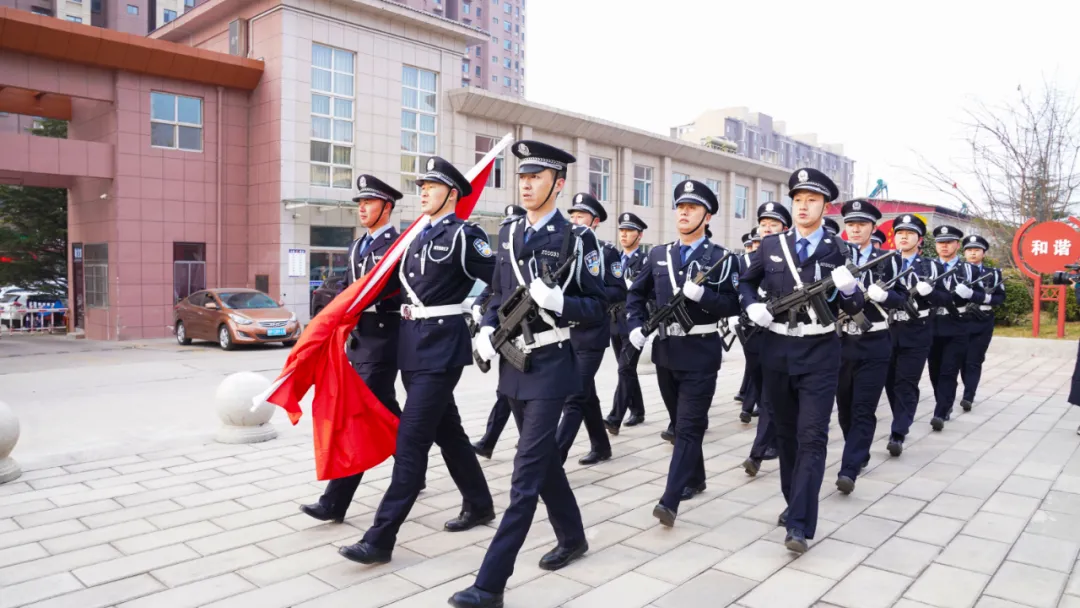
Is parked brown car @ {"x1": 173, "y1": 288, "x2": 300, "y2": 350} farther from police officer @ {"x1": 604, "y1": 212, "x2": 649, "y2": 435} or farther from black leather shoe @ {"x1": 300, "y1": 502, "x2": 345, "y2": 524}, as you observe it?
black leather shoe @ {"x1": 300, "y1": 502, "x2": 345, "y2": 524}

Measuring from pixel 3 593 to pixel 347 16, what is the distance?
874 inches

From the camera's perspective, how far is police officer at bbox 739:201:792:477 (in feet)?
19.9

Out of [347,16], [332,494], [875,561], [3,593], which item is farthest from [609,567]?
[347,16]

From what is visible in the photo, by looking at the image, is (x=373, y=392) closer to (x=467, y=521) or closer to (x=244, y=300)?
(x=467, y=521)

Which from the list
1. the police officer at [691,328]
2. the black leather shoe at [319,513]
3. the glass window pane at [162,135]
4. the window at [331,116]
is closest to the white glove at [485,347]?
the police officer at [691,328]

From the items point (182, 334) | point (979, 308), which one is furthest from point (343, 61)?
point (979, 308)

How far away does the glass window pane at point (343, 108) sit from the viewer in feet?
77.2

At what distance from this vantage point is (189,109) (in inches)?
Result: 865

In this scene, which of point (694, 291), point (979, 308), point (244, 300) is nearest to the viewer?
point (694, 291)

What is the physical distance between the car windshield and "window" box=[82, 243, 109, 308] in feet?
16.5

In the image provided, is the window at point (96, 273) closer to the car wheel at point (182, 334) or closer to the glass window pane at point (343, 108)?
the car wheel at point (182, 334)

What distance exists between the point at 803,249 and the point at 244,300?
16.1 m

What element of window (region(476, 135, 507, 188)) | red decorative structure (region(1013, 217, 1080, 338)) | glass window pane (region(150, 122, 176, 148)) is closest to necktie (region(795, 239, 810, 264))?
red decorative structure (region(1013, 217, 1080, 338))

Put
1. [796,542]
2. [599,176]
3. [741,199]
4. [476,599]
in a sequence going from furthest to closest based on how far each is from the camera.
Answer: [741,199] → [599,176] → [796,542] → [476,599]
